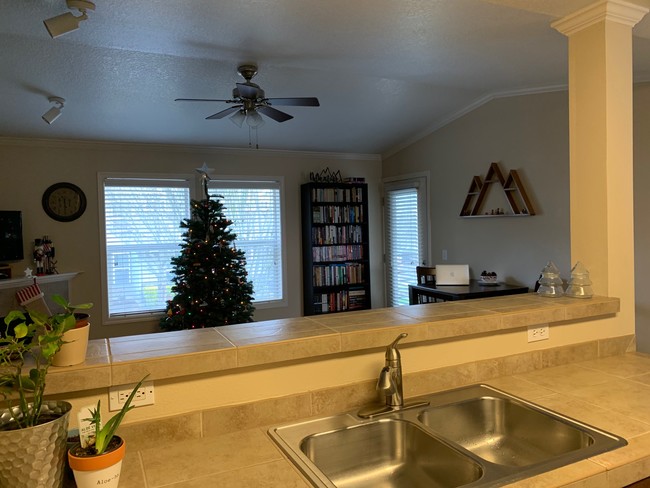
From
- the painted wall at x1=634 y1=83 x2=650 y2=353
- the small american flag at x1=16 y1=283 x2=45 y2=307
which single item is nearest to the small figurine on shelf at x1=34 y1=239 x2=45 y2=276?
the small american flag at x1=16 y1=283 x2=45 y2=307

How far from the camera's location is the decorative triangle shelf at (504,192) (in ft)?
14.9

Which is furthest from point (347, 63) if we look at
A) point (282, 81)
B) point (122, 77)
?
point (122, 77)

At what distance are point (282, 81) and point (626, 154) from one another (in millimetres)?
2740

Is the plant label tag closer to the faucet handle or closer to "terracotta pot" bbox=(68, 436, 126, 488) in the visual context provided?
"terracotta pot" bbox=(68, 436, 126, 488)

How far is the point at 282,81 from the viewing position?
4.02m

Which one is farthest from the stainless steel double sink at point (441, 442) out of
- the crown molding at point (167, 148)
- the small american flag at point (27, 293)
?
the crown molding at point (167, 148)

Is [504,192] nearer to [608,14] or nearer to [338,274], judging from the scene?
[338,274]

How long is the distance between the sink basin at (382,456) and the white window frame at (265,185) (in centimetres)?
460

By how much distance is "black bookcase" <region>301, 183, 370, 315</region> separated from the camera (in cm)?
602

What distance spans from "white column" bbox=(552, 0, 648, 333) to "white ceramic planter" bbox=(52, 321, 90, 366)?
2.03m

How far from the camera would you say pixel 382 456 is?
1.41 meters

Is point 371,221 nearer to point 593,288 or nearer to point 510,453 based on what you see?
point 593,288

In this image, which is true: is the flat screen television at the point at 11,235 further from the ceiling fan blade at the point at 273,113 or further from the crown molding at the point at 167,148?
the ceiling fan blade at the point at 273,113

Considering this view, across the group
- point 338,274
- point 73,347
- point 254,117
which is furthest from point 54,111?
point 338,274
